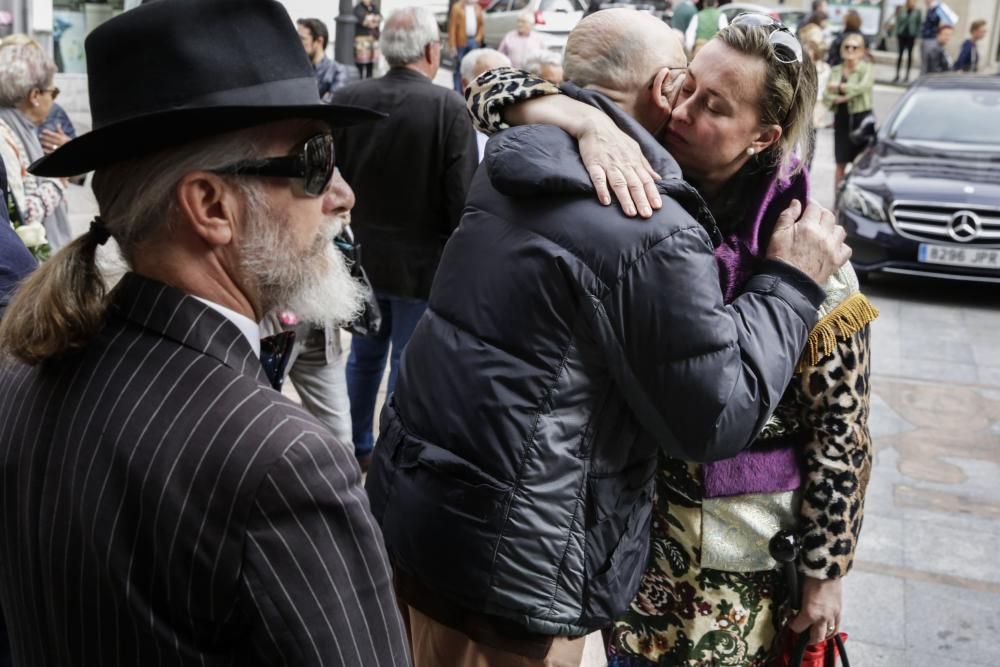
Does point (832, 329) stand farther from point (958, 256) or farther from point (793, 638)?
point (958, 256)

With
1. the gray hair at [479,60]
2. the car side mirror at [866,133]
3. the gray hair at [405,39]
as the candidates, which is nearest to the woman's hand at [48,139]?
the gray hair at [405,39]

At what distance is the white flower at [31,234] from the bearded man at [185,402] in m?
3.01

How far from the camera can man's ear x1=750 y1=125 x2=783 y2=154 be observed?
7.59ft

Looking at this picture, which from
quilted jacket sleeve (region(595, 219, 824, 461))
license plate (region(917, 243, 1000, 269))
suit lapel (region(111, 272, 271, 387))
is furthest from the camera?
license plate (region(917, 243, 1000, 269))

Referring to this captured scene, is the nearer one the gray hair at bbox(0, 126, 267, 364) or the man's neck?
the gray hair at bbox(0, 126, 267, 364)

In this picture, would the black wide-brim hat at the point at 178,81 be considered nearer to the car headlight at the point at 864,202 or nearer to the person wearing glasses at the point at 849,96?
the car headlight at the point at 864,202

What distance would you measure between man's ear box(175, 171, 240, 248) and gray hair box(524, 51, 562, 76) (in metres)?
5.41

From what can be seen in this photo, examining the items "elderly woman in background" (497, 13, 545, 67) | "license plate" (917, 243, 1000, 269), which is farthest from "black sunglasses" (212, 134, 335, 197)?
"elderly woman in background" (497, 13, 545, 67)

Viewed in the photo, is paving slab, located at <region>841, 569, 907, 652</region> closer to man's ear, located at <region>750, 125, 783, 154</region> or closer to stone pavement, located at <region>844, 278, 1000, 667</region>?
stone pavement, located at <region>844, 278, 1000, 667</region>

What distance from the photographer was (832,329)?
A: 2.35 m

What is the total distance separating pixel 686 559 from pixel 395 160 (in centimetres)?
308

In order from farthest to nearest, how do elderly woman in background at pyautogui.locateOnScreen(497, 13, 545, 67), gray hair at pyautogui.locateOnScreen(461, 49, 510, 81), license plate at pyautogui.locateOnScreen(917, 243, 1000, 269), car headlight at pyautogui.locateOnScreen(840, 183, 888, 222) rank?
1. elderly woman in background at pyautogui.locateOnScreen(497, 13, 545, 67)
2. car headlight at pyautogui.locateOnScreen(840, 183, 888, 222)
3. license plate at pyautogui.locateOnScreen(917, 243, 1000, 269)
4. gray hair at pyautogui.locateOnScreen(461, 49, 510, 81)

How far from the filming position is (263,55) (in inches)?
62.5

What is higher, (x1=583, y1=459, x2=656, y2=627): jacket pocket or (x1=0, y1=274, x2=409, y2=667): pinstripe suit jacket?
(x1=0, y1=274, x2=409, y2=667): pinstripe suit jacket
